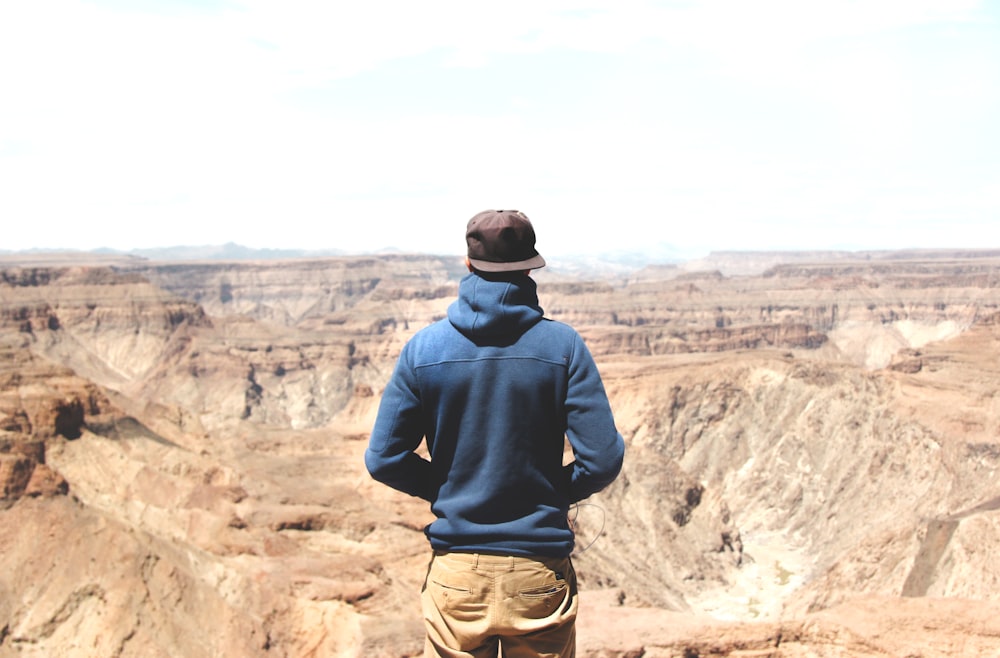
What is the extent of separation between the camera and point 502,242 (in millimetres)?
4523

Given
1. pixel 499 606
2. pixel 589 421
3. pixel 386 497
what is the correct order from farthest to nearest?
pixel 386 497 < pixel 499 606 < pixel 589 421

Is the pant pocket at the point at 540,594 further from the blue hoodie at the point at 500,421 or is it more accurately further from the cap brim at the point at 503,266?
the cap brim at the point at 503,266

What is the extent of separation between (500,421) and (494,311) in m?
0.52

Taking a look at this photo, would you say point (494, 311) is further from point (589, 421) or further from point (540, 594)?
point (540, 594)

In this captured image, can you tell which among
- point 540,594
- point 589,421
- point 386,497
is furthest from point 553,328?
point 386,497

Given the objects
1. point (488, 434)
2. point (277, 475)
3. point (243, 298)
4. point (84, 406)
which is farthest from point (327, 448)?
→ point (243, 298)

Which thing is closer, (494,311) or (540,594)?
(494,311)

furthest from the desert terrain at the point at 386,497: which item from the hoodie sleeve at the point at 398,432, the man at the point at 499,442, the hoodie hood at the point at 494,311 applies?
the hoodie hood at the point at 494,311

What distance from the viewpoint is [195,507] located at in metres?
28.0

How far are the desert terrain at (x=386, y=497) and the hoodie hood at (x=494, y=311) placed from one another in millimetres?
1174

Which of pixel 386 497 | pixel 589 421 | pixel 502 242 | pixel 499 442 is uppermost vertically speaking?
pixel 502 242

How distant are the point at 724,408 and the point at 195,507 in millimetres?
40805

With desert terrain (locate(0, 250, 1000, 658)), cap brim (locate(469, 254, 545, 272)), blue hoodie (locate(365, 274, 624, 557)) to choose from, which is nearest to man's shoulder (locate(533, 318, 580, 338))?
blue hoodie (locate(365, 274, 624, 557))

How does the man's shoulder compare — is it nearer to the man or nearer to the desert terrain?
the man
